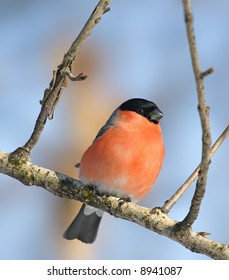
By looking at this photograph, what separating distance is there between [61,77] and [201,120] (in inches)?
40.3

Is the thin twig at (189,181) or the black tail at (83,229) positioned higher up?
the thin twig at (189,181)

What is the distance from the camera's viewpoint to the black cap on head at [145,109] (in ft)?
12.7

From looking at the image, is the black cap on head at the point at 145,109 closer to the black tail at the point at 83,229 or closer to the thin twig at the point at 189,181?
the black tail at the point at 83,229

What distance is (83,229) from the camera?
427cm

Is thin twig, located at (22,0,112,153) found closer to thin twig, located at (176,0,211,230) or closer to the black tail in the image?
thin twig, located at (176,0,211,230)

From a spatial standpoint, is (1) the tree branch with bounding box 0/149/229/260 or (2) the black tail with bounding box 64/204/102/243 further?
(2) the black tail with bounding box 64/204/102/243

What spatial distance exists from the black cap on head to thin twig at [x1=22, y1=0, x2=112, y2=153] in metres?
1.17

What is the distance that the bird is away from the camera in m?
3.50

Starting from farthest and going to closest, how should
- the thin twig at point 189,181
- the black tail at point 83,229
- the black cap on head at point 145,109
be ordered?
the black tail at point 83,229 → the black cap on head at point 145,109 → the thin twig at point 189,181

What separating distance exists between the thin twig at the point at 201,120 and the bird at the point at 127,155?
3.37 feet

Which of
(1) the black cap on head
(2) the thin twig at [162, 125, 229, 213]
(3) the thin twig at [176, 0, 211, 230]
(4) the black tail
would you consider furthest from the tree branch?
(4) the black tail

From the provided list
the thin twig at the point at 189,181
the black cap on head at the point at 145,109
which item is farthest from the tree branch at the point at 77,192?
the black cap on head at the point at 145,109

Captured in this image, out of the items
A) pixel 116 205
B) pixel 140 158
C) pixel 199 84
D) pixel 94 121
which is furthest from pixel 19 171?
pixel 94 121

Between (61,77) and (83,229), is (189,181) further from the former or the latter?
(83,229)
